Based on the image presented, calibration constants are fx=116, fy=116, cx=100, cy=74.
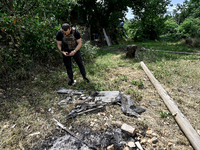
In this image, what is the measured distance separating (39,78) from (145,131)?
405cm

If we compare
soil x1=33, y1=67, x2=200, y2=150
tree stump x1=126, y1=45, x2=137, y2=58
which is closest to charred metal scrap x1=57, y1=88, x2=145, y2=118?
soil x1=33, y1=67, x2=200, y2=150

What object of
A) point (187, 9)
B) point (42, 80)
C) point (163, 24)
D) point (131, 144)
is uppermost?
point (187, 9)

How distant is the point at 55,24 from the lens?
5117mm

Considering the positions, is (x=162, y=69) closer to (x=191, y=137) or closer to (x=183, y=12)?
(x=191, y=137)

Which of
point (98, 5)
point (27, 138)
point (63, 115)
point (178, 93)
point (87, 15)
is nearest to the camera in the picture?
point (27, 138)

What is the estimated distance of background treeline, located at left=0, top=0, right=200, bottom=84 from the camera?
4199 mm

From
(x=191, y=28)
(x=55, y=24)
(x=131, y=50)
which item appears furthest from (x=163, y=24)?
(x=55, y=24)

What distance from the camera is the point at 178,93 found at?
3.62m

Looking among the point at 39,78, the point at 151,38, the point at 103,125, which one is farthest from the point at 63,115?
the point at 151,38

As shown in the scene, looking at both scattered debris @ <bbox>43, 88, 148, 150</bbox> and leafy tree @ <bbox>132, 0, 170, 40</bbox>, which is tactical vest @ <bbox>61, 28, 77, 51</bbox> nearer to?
scattered debris @ <bbox>43, 88, 148, 150</bbox>

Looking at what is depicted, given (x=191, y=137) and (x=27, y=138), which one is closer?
(x=191, y=137)

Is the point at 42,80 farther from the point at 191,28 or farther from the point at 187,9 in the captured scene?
the point at 187,9

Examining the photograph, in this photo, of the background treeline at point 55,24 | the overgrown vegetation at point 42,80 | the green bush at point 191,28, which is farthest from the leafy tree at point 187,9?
the overgrown vegetation at point 42,80

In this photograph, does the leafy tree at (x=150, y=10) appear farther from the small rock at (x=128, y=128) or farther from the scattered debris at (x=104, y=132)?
the small rock at (x=128, y=128)
